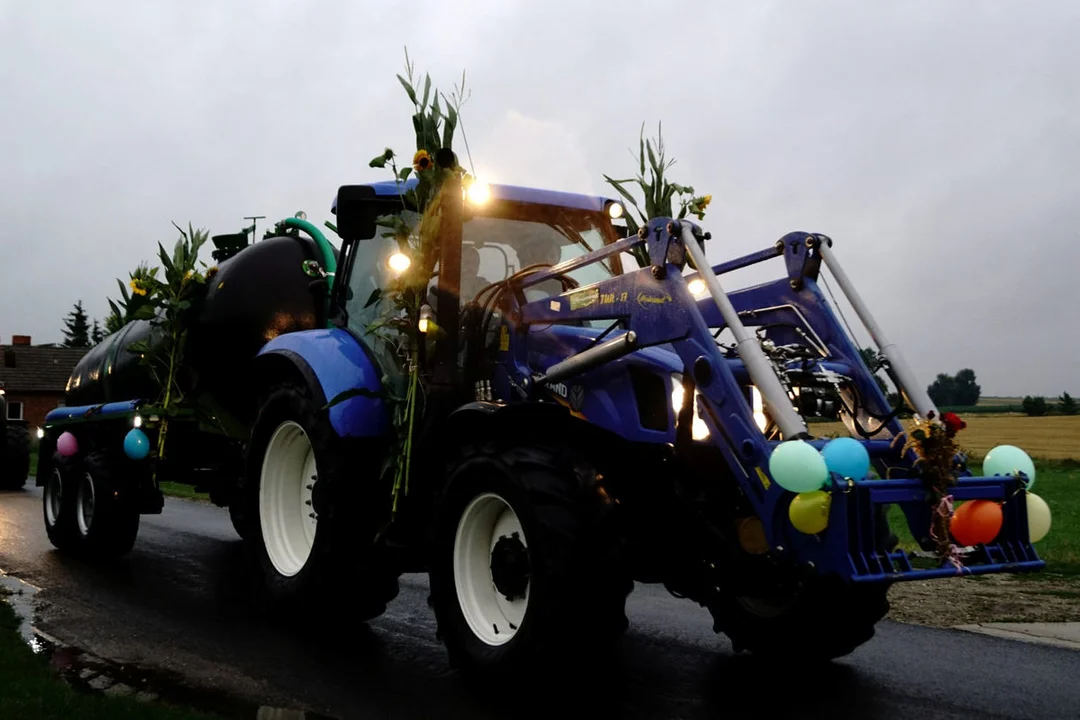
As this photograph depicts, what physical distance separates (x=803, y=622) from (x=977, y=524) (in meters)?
1.33

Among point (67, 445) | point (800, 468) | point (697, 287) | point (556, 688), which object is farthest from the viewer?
point (67, 445)

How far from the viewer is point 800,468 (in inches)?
155

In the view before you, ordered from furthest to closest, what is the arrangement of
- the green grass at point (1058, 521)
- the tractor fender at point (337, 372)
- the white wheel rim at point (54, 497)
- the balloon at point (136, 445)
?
the white wheel rim at point (54, 497) → the balloon at point (136, 445) → the green grass at point (1058, 521) → the tractor fender at point (337, 372)

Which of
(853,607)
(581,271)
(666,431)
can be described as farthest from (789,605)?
(581,271)

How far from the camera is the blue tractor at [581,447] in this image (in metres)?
4.43

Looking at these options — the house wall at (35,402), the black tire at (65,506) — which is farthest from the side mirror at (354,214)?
the house wall at (35,402)

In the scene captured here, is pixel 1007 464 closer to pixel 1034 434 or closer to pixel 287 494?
pixel 287 494

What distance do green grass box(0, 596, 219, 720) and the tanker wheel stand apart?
12.6 ft

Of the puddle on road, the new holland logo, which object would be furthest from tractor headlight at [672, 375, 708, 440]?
the puddle on road

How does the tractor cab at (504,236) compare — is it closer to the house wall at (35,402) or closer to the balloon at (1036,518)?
the balloon at (1036,518)

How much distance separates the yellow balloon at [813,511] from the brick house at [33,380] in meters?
51.8

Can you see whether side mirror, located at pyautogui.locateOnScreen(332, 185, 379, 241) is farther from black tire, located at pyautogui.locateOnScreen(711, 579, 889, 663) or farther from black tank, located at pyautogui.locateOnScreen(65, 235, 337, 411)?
black tire, located at pyautogui.locateOnScreen(711, 579, 889, 663)

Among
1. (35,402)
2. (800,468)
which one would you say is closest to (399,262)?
(800,468)

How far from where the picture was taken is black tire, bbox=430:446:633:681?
4.42 m
